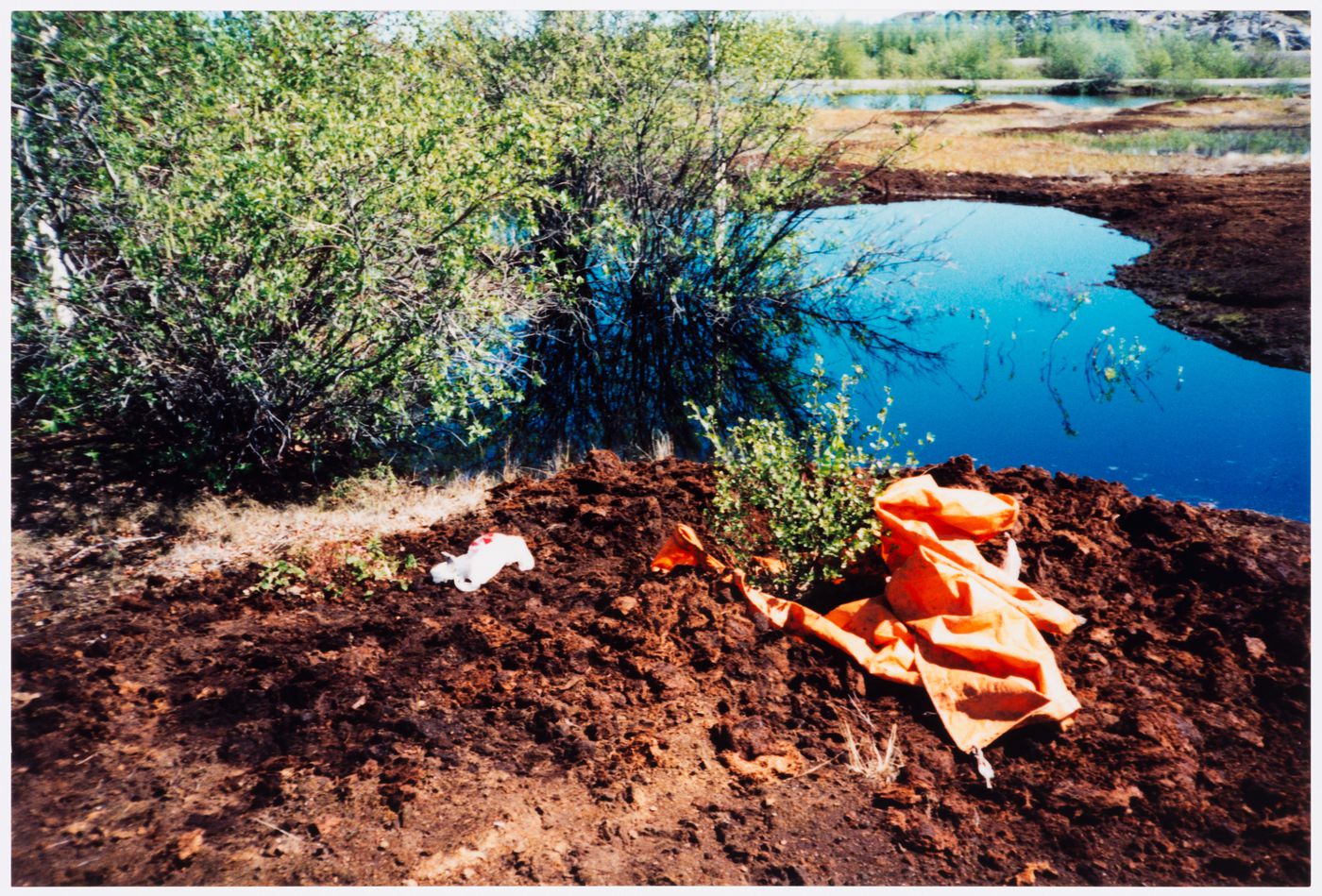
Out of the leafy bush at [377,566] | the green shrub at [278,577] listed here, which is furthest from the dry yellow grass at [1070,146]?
the green shrub at [278,577]

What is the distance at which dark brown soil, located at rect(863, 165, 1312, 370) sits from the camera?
7.50 metres

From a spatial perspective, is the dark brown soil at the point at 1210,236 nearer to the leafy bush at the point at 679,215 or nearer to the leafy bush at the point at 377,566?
the leafy bush at the point at 679,215

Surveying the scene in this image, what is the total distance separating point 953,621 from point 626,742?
118cm

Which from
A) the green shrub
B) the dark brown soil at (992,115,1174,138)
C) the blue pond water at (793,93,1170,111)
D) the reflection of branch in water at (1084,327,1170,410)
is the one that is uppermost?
the blue pond water at (793,93,1170,111)

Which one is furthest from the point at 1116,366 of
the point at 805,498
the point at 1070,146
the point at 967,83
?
the point at 1070,146

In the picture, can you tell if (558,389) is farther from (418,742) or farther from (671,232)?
(418,742)

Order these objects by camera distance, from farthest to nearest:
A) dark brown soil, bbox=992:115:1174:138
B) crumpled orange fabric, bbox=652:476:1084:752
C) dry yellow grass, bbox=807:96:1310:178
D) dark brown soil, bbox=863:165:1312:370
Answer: dark brown soil, bbox=992:115:1174:138 → dry yellow grass, bbox=807:96:1310:178 → dark brown soil, bbox=863:165:1312:370 → crumpled orange fabric, bbox=652:476:1084:752

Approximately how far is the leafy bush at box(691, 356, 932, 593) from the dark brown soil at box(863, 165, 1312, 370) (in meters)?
5.12

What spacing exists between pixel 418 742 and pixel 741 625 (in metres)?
1.19

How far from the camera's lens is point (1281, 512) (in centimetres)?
420

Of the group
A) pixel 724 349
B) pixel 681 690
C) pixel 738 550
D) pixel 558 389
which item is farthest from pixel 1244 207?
pixel 681 690

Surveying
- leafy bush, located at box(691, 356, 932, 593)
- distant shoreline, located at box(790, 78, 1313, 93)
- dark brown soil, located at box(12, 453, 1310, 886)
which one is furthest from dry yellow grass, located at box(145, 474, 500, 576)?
distant shoreline, located at box(790, 78, 1313, 93)

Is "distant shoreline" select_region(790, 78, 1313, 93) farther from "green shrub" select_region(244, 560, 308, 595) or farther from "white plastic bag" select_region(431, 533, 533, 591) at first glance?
"green shrub" select_region(244, 560, 308, 595)

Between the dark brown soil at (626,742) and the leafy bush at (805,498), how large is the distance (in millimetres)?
296
